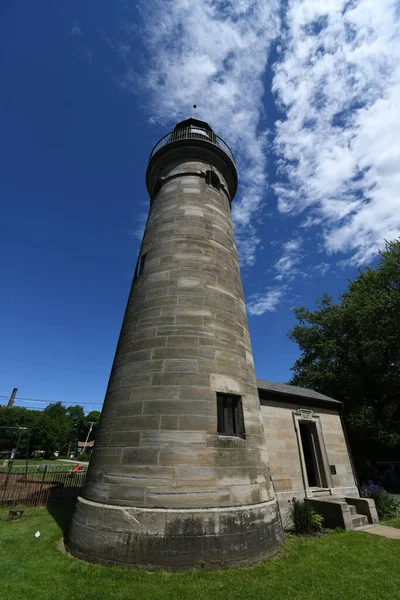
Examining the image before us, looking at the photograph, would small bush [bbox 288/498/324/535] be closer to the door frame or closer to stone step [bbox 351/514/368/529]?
stone step [bbox 351/514/368/529]

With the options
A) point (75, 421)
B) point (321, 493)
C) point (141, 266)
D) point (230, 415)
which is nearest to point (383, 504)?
point (321, 493)

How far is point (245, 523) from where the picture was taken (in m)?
6.04

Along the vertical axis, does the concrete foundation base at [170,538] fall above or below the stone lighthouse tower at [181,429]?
below

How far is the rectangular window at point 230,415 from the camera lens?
7090 millimetres

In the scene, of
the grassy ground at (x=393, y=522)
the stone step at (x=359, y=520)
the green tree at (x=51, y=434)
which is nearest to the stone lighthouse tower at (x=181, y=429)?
the stone step at (x=359, y=520)

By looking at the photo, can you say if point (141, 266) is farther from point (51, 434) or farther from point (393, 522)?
point (51, 434)

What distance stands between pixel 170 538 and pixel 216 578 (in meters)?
1.03

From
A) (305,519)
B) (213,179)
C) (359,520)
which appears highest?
(213,179)

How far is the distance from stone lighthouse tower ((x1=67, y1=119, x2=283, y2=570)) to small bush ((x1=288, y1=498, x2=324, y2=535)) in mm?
2725

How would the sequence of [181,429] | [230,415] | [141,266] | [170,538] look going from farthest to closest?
[141,266] → [230,415] → [181,429] → [170,538]

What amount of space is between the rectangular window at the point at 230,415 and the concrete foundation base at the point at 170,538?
156 cm

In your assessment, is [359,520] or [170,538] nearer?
[170,538]

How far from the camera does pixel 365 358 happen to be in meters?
23.8

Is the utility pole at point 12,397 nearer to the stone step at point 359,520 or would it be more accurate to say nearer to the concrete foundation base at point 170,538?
the concrete foundation base at point 170,538
